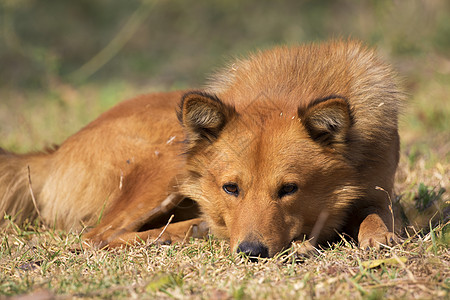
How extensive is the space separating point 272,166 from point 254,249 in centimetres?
59

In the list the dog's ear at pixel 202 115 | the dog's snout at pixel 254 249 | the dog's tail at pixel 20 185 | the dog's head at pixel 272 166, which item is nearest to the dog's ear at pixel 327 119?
the dog's head at pixel 272 166

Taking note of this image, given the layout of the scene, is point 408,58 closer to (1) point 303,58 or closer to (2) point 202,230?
(1) point 303,58

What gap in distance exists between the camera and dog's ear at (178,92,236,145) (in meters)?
3.71

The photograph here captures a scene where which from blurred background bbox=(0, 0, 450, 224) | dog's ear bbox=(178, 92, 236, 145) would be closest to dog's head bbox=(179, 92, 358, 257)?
dog's ear bbox=(178, 92, 236, 145)

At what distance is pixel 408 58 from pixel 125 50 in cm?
750

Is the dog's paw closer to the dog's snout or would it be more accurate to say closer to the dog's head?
the dog's head

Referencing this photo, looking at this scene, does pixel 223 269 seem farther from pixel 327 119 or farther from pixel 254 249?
pixel 327 119

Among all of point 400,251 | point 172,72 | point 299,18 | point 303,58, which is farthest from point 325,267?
point 299,18

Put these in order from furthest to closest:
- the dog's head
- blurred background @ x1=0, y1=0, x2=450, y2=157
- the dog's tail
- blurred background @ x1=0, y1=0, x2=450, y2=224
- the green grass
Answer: blurred background @ x1=0, y1=0, x2=450, y2=157
blurred background @ x1=0, y1=0, x2=450, y2=224
the dog's tail
the dog's head
the green grass

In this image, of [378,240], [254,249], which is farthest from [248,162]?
[378,240]

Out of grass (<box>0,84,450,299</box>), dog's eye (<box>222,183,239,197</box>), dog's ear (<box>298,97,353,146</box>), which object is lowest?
grass (<box>0,84,450,299</box>)

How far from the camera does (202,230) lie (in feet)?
14.8

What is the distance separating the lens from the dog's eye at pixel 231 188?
3.85 metres

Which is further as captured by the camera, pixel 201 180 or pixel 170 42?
pixel 170 42
